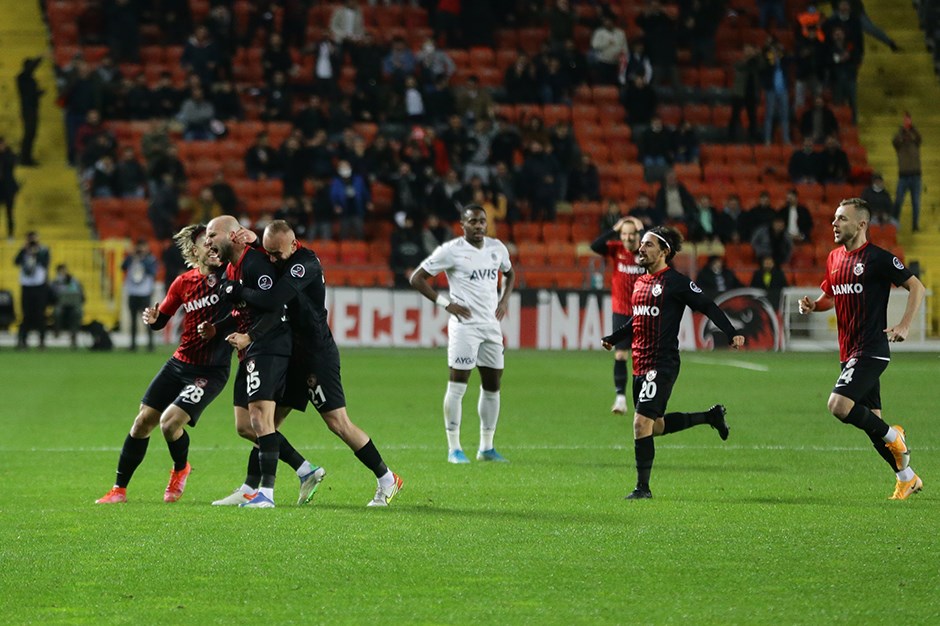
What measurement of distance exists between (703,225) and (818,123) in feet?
16.7

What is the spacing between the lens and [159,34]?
37.1m

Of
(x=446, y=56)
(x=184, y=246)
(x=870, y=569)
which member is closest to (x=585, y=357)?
(x=446, y=56)

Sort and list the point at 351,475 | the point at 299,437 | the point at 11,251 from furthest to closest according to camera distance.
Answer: the point at 11,251
the point at 299,437
the point at 351,475

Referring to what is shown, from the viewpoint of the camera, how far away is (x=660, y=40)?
117 feet

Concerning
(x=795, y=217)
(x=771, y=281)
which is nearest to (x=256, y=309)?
(x=771, y=281)

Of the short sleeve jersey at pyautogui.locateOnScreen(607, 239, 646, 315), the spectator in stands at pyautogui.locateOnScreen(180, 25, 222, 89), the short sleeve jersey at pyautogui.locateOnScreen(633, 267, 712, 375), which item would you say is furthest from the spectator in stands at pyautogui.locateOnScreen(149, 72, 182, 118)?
the short sleeve jersey at pyautogui.locateOnScreen(633, 267, 712, 375)

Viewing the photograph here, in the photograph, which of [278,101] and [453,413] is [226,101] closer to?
[278,101]

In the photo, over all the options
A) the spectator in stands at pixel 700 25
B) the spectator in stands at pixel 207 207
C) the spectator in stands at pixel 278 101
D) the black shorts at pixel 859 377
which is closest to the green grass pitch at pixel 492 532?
the black shorts at pixel 859 377

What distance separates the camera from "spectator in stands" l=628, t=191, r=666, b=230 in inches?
1198

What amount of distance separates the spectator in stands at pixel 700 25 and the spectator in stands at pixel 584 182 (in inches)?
222

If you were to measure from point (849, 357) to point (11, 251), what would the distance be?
2276 centimetres

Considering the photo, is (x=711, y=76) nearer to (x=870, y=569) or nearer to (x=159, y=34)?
(x=159, y=34)

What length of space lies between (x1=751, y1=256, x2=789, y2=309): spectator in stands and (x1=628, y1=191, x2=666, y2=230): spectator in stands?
241 cm

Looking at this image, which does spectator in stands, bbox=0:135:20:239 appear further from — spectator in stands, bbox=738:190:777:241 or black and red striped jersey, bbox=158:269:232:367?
black and red striped jersey, bbox=158:269:232:367
